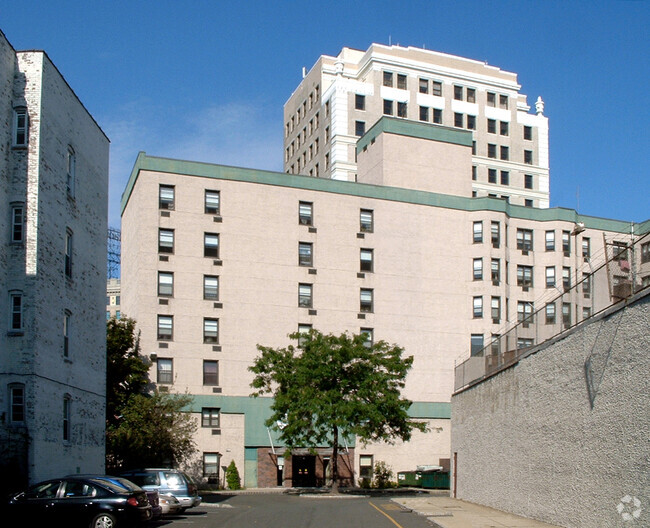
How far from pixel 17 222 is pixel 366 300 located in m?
35.2

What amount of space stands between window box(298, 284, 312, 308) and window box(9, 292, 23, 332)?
32235mm

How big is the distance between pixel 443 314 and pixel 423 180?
1074 centimetres

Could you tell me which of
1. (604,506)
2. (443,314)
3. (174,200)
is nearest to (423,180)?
(443,314)

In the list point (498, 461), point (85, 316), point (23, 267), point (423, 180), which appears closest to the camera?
point (23, 267)

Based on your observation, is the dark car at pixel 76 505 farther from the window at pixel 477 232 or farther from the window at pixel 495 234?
the window at pixel 495 234

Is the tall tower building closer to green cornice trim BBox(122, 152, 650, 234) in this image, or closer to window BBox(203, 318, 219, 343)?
green cornice trim BBox(122, 152, 650, 234)

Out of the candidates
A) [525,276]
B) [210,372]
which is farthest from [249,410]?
[525,276]

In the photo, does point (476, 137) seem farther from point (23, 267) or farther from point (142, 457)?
point (23, 267)

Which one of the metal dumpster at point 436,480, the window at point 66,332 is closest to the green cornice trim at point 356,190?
the metal dumpster at point 436,480

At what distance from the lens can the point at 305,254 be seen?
61312 mm

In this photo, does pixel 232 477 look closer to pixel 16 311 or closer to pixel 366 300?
pixel 366 300

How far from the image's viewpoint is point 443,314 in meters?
64.0

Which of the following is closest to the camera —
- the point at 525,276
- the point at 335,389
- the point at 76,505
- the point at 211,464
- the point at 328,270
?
the point at 76,505

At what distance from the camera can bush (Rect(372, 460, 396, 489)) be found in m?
58.6
